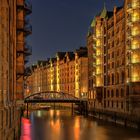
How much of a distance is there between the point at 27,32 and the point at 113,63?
36439 mm

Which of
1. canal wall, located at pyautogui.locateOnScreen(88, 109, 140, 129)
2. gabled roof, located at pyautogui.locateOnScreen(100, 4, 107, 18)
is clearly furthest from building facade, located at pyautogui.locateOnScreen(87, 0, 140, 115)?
canal wall, located at pyautogui.locateOnScreen(88, 109, 140, 129)

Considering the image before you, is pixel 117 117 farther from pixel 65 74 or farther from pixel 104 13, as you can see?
pixel 65 74

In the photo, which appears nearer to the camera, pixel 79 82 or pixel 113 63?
pixel 113 63

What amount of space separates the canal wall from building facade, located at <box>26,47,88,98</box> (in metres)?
28.1

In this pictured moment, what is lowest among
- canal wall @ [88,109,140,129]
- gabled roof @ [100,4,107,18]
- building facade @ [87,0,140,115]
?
canal wall @ [88,109,140,129]

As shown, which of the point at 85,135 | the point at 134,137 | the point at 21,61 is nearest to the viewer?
the point at 21,61

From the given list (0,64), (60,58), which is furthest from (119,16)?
(60,58)

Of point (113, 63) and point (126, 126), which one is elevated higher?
point (113, 63)

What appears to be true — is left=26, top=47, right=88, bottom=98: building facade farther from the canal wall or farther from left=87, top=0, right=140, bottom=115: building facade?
the canal wall

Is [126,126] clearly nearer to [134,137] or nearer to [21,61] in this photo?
[134,137]

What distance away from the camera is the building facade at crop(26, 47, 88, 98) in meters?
117

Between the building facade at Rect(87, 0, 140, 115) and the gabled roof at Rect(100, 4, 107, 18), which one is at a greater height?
the gabled roof at Rect(100, 4, 107, 18)

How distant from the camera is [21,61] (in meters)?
40.4

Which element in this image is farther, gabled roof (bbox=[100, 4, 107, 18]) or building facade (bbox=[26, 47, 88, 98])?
building facade (bbox=[26, 47, 88, 98])
